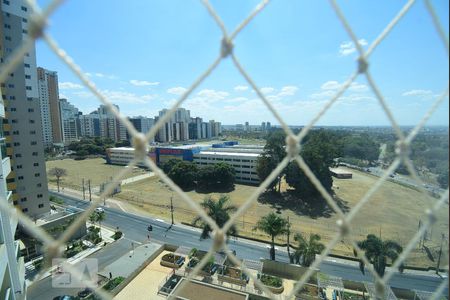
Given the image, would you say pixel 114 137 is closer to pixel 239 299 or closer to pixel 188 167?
pixel 188 167

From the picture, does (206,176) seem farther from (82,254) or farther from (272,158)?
(82,254)

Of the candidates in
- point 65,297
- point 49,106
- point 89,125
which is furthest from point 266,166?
point 89,125

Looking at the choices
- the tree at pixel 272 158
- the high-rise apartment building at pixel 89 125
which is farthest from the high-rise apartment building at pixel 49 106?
the tree at pixel 272 158

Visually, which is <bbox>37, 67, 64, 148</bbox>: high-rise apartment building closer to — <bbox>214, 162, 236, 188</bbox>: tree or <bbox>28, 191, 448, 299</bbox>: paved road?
<bbox>214, 162, 236, 188</bbox>: tree

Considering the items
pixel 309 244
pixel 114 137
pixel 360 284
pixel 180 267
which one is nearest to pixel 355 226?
pixel 360 284

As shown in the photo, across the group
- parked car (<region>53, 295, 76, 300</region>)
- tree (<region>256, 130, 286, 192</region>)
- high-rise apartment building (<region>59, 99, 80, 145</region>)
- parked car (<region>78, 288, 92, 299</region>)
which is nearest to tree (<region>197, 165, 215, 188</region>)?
tree (<region>256, 130, 286, 192</region>)

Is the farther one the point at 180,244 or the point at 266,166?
the point at 266,166

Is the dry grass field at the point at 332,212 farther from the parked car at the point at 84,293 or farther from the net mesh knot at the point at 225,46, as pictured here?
the net mesh knot at the point at 225,46
